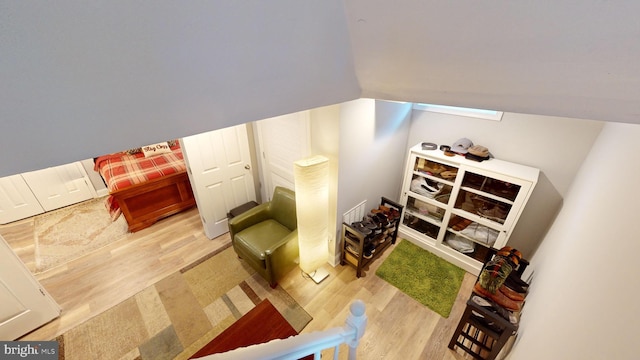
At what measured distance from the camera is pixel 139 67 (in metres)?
0.49

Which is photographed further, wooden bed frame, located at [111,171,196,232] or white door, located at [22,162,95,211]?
white door, located at [22,162,95,211]

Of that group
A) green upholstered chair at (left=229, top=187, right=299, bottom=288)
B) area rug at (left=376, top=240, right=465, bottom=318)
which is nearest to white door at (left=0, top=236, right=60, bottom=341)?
green upholstered chair at (left=229, top=187, right=299, bottom=288)

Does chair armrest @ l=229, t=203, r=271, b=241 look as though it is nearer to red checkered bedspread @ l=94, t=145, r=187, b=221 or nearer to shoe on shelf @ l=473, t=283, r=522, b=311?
red checkered bedspread @ l=94, t=145, r=187, b=221

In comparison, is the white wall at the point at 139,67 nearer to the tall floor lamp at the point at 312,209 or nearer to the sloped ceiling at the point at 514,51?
the sloped ceiling at the point at 514,51

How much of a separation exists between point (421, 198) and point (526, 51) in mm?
2315

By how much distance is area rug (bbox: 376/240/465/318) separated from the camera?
2318 mm

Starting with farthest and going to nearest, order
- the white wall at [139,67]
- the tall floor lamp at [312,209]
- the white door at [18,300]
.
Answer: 1. the tall floor lamp at [312,209]
2. the white door at [18,300]
3. the white wall at [139,67]

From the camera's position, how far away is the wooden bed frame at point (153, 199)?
3154mm

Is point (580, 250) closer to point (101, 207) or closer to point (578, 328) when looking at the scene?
A: point (578, 328)

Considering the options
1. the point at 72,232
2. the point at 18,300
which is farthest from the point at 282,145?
the point at 72,232

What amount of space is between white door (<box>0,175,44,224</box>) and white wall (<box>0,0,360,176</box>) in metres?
4.95

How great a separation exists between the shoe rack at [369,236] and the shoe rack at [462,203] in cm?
28

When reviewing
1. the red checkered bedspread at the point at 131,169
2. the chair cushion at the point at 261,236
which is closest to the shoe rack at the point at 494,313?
the chair cushion at the point at 261,236

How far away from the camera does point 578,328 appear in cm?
75
